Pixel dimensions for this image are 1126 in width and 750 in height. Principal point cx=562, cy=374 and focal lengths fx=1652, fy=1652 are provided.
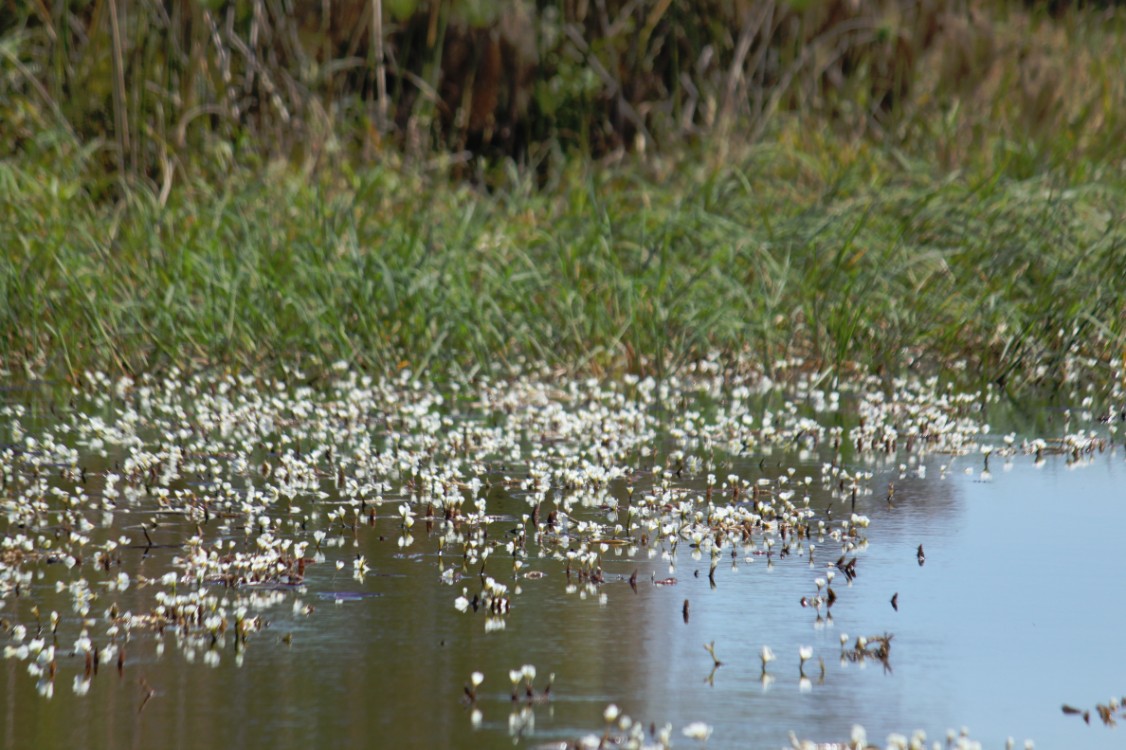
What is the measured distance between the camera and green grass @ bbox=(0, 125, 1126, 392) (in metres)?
8.47

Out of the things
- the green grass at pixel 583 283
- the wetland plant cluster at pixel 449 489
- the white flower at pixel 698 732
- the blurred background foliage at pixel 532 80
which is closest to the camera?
the white flower at pixel 698 732

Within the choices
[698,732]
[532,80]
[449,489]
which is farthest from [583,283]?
[698,732]

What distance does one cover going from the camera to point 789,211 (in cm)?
996

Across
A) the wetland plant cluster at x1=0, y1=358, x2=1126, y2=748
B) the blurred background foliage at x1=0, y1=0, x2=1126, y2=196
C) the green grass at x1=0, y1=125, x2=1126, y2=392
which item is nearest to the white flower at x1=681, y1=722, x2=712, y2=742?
the wetland plant cluster at x1=0, y1=358, x2=1126, y2=748

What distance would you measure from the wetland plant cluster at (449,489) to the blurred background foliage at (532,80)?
348 cm

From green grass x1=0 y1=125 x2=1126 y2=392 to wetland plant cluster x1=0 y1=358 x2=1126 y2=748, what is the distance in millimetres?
275

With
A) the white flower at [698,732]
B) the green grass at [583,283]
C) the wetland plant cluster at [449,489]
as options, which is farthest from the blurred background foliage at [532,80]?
the white flower at [698,732]

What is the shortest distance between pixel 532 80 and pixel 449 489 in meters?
9.36

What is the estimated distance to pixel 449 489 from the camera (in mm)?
5840

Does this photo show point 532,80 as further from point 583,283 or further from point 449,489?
point 449,489

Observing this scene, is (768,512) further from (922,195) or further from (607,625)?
(922,195)

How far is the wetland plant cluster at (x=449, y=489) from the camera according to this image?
4.19m

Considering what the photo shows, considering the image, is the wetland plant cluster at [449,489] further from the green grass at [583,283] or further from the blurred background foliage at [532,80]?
the blurred background foliage at [532,80]

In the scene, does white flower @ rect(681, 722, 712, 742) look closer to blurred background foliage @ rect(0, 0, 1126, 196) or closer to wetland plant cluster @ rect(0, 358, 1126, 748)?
wetland plant cluster @ rect(0, 358, 1126, 748)
